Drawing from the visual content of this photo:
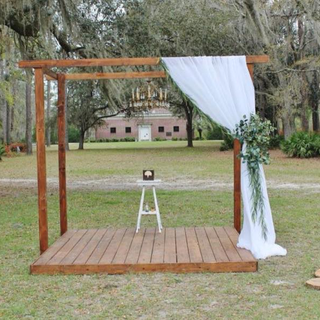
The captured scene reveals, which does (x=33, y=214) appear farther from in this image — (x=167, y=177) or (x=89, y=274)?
(x=167, y=177)

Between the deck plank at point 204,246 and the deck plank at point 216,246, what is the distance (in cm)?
3

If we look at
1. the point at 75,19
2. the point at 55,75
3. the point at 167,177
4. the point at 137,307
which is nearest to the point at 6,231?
the point at 55,75

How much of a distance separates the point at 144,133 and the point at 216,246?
133ft

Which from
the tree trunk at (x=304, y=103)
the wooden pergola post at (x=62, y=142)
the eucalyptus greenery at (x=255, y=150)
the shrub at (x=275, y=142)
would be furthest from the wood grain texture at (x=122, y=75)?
the shrub at (x=275, y=142)

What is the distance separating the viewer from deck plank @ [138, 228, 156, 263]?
157 inches

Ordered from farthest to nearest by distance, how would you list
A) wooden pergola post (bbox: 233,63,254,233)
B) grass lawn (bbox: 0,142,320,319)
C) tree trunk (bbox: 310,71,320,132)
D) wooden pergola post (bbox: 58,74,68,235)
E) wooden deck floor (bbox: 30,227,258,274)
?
1. tree trunk (bbox: 310,71,320,132)
2. wooden pergola post (bbox: 58,74,68,235)
3. wooden pergola post (bbox: 233,63,254,233)
4. wooden deck floor (bbox: 30,227,258,274)
5. grass lawn (bbox: 0,142,320,319)

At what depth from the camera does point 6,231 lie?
5.51 m

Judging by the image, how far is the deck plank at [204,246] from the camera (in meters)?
3.96

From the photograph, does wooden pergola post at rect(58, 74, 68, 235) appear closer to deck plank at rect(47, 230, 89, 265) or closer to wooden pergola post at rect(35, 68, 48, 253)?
deck plank at rect(47, 230, 89, 265)

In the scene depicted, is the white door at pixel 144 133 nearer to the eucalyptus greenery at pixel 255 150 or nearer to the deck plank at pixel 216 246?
the deck plank at pixel 216 246

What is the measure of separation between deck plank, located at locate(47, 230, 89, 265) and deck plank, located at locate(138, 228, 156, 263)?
2.24 ft

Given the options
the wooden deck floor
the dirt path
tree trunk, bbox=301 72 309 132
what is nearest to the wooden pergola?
the wooden deck floor

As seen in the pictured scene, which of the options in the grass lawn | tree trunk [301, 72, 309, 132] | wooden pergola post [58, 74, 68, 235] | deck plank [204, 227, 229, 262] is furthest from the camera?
tree trunk [301, 72, 309, 132]

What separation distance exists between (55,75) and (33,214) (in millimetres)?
2471
